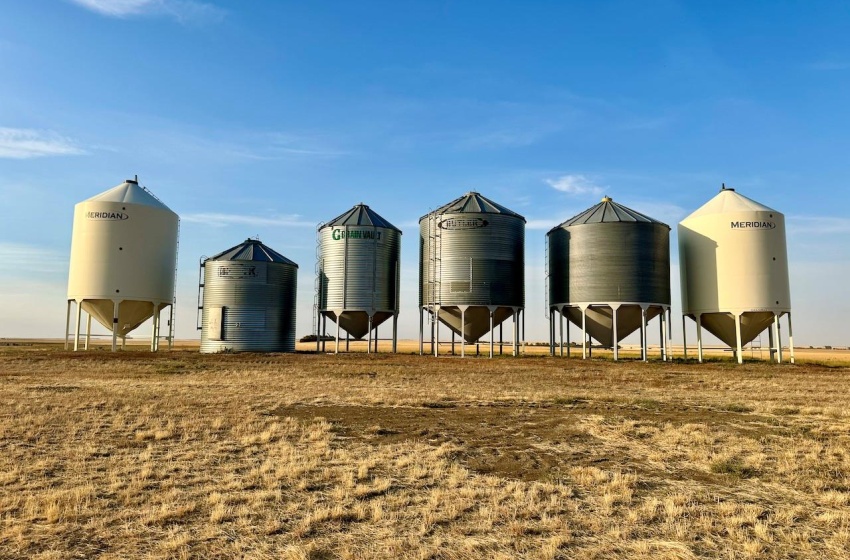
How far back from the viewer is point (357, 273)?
163 ft

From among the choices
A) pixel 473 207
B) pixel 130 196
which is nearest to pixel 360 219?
pixel 473 207

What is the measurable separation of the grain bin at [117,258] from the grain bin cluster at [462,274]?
90 millimetres

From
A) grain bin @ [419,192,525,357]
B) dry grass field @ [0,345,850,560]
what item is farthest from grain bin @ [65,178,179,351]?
dry grass field @ [0,345,850,560]

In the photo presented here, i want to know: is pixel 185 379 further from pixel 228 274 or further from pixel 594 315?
pixel 594 315

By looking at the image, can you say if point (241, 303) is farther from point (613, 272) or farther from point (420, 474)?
point (420, 474)

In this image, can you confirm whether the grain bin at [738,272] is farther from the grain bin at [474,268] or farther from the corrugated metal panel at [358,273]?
the corrugated metal panel at [358,273]

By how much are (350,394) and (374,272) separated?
27.0m

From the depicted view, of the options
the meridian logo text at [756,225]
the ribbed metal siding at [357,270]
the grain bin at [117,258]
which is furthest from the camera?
the ribbed metal siding at [357,270]

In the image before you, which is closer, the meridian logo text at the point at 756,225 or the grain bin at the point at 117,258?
the meridian logo text at the point at 756,225

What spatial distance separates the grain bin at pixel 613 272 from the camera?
136ft

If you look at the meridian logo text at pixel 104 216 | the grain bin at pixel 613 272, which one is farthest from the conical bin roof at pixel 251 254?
the grain bin at pixel 613 272

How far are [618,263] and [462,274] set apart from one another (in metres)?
11.1

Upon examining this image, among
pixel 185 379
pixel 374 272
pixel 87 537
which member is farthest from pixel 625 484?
pixel 374 272

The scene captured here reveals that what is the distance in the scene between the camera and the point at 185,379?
29172 millimetres
